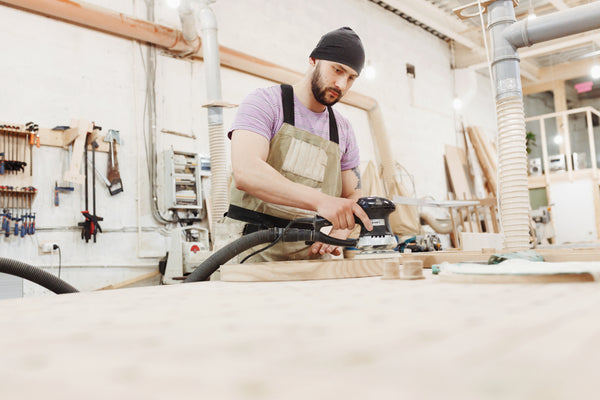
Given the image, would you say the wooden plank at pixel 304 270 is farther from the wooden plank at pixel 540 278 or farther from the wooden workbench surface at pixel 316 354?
the wooden workbench surface at pixel 316 354

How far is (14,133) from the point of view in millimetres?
4078

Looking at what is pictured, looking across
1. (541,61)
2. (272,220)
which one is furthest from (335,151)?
(541,61)

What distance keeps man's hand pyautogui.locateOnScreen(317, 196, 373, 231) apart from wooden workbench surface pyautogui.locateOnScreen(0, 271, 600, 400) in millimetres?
→ 962

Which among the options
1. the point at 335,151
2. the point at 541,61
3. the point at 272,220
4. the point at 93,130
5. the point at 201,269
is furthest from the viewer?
the point at 541,61

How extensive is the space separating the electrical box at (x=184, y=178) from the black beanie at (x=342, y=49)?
10.7 ft

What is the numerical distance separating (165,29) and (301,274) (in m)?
4.65

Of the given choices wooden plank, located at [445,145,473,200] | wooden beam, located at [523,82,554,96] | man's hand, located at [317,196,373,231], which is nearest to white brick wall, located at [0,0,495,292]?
wooden plank, located at [445,145,473,200]

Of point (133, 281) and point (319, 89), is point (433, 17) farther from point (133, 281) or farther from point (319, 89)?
point (319, 89)

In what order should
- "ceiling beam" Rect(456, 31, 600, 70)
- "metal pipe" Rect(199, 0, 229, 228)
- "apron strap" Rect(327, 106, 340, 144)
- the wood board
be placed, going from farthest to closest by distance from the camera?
"ceiling beam" Rect(456, 31, 600, 70) → "metal pipe" Rect(199, 0, 229, 228) → "apron strap" Rect(327, 106, 340, 144) → the wood board

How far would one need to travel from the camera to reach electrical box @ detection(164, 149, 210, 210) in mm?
4973

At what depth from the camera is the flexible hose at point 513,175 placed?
209 cm

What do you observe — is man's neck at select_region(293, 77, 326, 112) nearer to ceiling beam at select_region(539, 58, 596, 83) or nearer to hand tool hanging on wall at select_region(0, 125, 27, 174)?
hand tool hanging on wall at select_region(0, 125, 27, 174)

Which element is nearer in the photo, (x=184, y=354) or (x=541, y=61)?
(x=184, y=354)

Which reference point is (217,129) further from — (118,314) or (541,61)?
(541,61)
